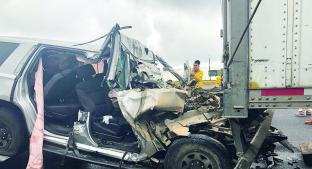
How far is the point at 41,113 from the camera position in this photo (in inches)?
210

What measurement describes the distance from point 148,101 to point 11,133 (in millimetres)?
1870

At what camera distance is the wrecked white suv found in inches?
198

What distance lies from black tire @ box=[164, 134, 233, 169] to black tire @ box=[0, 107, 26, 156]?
6.56 feet

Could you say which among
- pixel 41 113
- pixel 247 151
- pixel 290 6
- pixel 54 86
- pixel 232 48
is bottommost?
pixel 247 151

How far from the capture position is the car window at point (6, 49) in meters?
5.58

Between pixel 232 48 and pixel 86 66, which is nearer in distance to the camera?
pixel 232 48

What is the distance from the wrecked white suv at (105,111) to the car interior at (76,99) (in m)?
0.01

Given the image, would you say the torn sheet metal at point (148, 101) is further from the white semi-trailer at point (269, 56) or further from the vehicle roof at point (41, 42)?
the white semi-trailer at point (269, 56)

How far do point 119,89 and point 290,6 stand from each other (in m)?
2.52

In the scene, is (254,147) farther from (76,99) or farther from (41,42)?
(41,42)

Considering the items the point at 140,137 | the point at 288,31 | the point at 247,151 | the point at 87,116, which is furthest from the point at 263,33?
the point at 87,116

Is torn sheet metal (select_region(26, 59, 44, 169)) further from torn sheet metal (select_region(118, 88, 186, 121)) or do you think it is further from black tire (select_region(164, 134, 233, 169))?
black tire (select_region(164, 134, 233, 169))

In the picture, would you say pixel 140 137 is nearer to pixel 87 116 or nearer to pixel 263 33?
pixel 87 116

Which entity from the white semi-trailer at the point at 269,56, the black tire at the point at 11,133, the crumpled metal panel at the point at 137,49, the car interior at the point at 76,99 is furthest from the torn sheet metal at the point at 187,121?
the black tire at the point at 11,133
